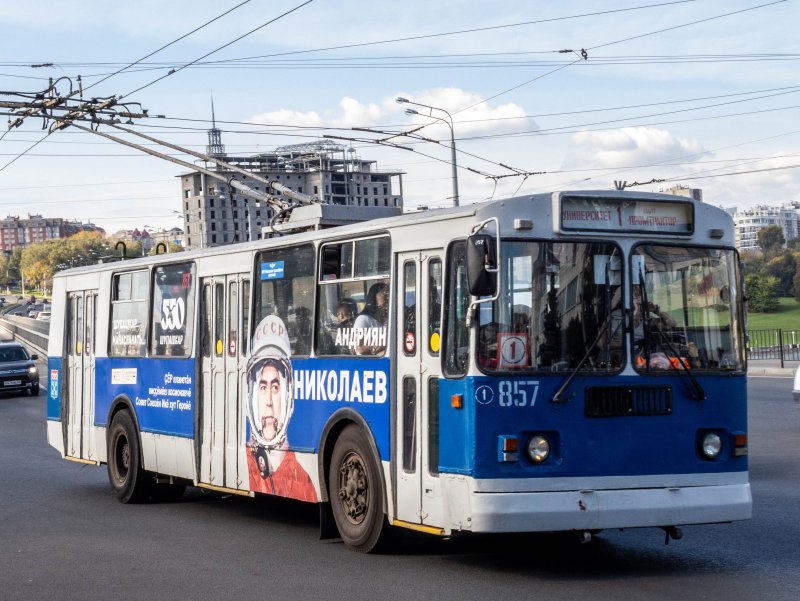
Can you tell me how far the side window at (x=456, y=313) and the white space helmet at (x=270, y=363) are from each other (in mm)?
2693

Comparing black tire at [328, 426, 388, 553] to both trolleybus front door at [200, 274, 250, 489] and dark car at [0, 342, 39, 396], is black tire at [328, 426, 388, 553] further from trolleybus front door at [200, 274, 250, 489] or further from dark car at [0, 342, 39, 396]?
dark car at [0, 342, 39, 396]

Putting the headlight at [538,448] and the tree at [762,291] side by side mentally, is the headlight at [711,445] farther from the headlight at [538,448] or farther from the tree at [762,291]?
the tree at [762,291]

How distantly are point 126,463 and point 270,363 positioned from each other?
12.8 ft

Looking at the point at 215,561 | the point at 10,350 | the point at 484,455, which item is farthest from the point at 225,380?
the point at 10,350

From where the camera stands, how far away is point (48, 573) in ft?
31.7

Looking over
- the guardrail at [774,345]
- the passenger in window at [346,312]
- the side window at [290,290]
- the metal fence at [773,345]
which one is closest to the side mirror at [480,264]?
the passenger in window at [346,312]

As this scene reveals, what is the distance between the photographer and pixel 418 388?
944 cm

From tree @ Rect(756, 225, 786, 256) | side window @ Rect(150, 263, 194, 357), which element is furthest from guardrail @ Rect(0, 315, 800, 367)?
tree @ Rect(756, 225, 786, 256)

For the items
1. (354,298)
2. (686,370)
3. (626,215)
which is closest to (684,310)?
(686,370)

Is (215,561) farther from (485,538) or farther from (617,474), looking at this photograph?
(617,474)

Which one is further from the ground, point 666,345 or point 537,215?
point 537,215

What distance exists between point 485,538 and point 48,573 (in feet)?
11.8

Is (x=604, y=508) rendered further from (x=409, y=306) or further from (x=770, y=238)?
(x=770, y=238)

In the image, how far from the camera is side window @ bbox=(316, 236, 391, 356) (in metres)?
10.1
